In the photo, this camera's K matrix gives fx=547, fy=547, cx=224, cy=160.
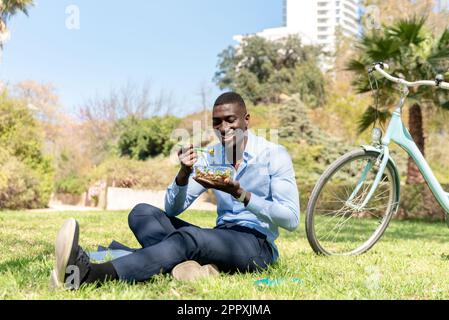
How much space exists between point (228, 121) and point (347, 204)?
1.42 m

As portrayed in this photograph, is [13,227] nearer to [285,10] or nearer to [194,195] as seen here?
[194,195]

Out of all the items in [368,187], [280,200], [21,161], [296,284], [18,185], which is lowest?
[18,185]

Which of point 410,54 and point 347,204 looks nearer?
point 347,204

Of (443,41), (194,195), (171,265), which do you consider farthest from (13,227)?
(443,41)

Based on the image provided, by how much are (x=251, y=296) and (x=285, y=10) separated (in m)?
85.3

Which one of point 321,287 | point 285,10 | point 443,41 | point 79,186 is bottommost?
point 79,186

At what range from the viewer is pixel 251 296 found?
214 cm

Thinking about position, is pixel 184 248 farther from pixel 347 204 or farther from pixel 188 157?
pixel 347 204

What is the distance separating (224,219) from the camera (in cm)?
283

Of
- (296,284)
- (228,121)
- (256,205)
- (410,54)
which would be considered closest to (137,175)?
(410,54)

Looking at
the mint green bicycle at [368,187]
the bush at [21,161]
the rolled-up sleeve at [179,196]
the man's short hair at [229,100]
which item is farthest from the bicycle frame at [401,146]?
the bush at [21,161]

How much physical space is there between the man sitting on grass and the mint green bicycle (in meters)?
0.79

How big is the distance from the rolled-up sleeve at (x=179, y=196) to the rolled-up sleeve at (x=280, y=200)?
0.42m

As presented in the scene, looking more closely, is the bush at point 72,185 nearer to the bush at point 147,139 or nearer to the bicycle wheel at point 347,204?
the bush at point 147,139
